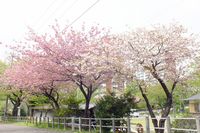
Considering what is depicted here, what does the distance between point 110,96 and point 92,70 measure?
1895 mm

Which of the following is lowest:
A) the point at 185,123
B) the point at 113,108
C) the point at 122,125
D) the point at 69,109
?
the point at 122,125

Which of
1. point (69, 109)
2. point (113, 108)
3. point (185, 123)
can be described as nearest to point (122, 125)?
point (113, 108)

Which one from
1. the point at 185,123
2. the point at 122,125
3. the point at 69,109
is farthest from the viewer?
the point at 69,109

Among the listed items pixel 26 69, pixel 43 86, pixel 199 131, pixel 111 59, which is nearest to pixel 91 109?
pixel 43 86

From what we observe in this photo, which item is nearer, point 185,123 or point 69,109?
Result: point 185,123

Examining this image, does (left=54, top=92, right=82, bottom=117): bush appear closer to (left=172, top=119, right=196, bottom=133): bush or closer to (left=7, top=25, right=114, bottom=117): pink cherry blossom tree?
(left=7, top=25, right=114, bottom=117): pink cherry blossom tree

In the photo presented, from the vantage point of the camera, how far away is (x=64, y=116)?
20.1 m

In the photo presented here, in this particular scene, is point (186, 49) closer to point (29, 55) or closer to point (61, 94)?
point (29, 55)

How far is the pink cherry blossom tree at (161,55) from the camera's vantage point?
1275cm

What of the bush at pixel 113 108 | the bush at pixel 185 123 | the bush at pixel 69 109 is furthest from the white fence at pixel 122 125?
the bush at pixel 69 109

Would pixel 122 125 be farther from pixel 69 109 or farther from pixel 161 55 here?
pixel 69 109

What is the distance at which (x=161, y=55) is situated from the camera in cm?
1278

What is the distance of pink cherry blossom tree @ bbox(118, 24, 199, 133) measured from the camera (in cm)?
1275

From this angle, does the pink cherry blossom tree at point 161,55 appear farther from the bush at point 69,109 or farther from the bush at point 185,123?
the bush at point 69,109
